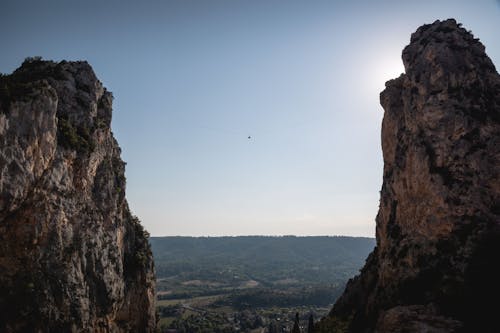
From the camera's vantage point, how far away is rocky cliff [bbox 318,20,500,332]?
31.0m

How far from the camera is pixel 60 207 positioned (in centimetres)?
3566

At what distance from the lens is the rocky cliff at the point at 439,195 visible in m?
31.0

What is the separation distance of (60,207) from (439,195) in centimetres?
3504

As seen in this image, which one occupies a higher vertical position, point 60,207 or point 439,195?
point 439,195

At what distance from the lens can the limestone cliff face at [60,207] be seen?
30.4 metres

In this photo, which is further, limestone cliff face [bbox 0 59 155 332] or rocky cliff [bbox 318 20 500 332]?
rocky cliff [bbox 318 20 500 332]

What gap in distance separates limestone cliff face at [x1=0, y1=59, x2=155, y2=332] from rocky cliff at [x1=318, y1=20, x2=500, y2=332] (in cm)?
2637

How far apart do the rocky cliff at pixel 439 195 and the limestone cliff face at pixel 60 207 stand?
26365mm

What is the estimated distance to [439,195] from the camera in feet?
122

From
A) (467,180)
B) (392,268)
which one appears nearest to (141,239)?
(392,268)

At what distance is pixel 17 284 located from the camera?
3103 centimetres

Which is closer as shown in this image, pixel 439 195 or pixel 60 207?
pixel 60 207

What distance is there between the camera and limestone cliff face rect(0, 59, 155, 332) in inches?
1196

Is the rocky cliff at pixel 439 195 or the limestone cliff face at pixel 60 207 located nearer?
the limestone cliff face at pixel 60 207
